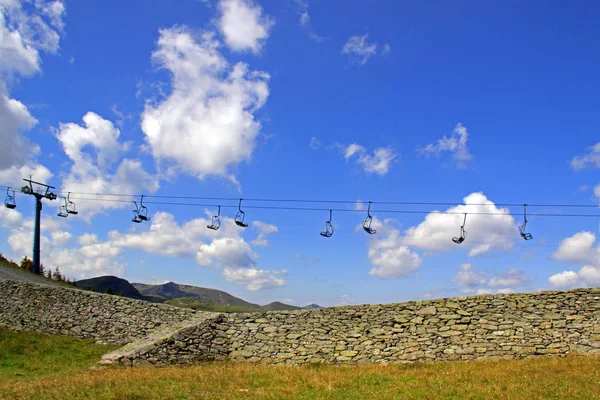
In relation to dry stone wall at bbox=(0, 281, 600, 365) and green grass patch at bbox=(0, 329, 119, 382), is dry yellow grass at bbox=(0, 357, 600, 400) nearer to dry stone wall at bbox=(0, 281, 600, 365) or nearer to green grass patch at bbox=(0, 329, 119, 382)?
dry stone wall at bbox=(0, 281, 600, 365)

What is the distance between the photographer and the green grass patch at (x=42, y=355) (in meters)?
17.3

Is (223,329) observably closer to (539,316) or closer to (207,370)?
(207,370)

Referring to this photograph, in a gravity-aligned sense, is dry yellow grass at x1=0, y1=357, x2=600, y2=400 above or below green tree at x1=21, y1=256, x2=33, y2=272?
below

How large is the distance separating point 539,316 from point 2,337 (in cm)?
2347

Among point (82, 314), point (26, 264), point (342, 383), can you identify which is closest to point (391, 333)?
point (342, 383)

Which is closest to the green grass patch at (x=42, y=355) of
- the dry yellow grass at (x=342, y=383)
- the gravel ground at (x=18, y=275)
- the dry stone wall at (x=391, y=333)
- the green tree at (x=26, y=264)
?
the dry stone wall at (x=391, y=333)

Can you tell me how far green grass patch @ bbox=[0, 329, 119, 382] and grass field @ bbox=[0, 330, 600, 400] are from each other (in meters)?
0.09

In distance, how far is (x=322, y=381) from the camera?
14.3 m

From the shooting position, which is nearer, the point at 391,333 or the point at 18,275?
the point at 391,333

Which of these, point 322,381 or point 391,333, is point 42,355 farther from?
point 391,333

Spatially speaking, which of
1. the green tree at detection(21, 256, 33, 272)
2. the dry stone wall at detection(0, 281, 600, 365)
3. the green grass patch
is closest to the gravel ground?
the green tree at detection(21, 256, 33, 272)

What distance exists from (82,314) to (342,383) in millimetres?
16671

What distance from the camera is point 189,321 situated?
72.1 ft

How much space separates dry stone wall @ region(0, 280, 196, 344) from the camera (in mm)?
23391
